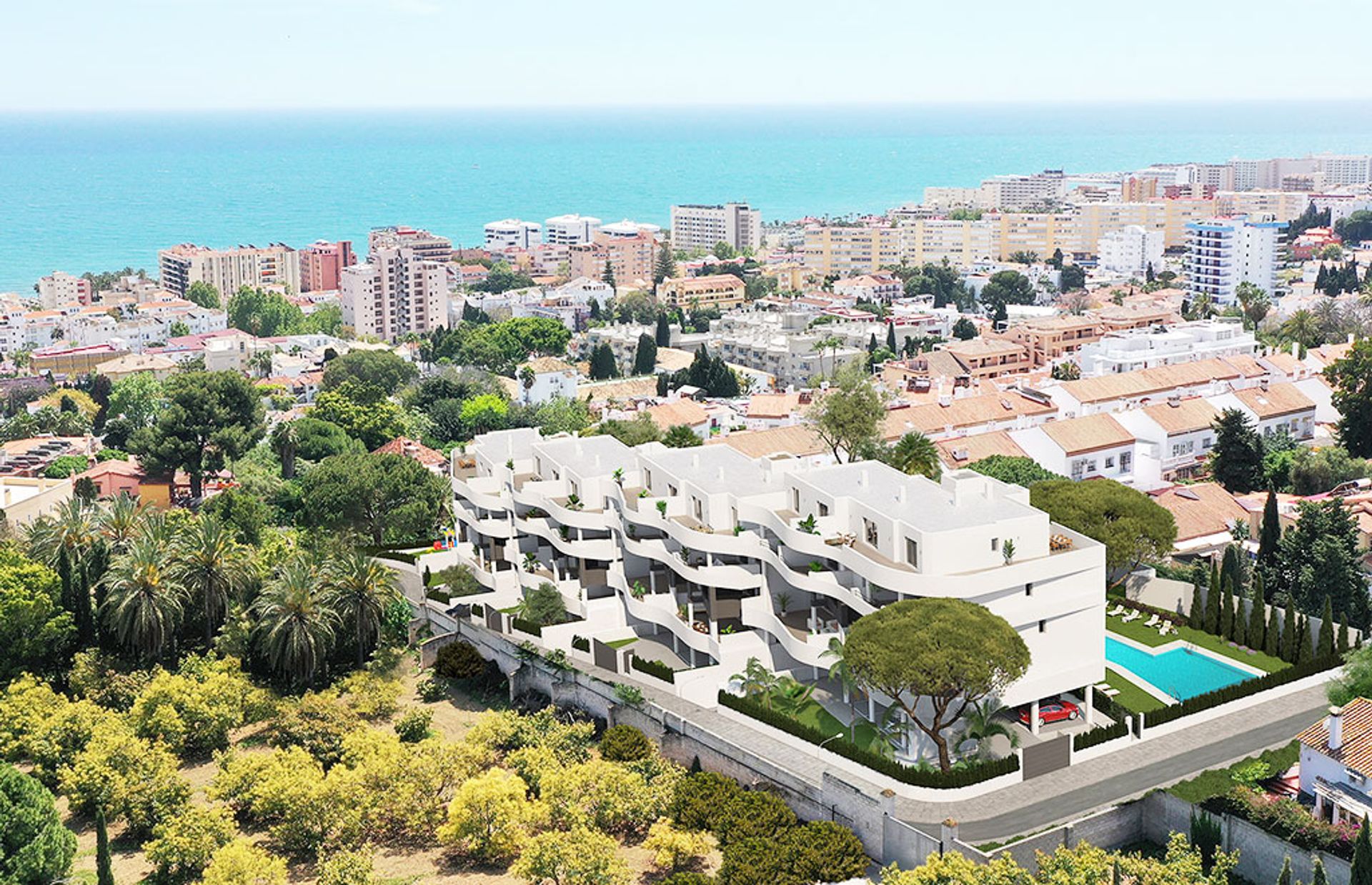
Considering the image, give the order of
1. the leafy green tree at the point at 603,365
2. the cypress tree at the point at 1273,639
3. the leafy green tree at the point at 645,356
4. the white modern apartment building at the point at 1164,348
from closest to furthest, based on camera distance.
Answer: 1. the cypress tree at the point at 1273,639
2. the white modern apartment building at the point at 1164,348
3. the leafy green tree at the point at 603,365
4. the leafy green tree at the point at 645,356

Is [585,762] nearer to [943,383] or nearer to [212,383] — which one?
[212,383]

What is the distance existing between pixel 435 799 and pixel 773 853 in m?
8.65

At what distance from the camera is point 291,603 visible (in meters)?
41.3

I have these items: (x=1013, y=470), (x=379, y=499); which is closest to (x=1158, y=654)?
(x=1013, y=470)

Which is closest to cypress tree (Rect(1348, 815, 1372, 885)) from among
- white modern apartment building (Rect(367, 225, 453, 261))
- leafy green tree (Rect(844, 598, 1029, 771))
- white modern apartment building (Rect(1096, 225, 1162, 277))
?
leafy green tree (Rect(844, 598, 1029, 771))

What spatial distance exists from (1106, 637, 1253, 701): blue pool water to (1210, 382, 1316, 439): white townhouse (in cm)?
2990

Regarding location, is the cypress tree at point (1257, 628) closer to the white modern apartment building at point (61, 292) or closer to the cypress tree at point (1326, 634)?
the cypress tree at point (1326, 634)

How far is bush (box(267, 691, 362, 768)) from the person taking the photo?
1495 inches

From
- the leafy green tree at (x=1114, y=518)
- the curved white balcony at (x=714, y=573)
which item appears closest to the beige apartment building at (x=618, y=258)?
the leafy green tree at (x=1114, y=518)

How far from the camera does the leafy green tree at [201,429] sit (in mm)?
71312

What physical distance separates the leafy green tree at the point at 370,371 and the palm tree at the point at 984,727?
68.7 metres

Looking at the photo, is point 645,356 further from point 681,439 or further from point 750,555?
point 750,555

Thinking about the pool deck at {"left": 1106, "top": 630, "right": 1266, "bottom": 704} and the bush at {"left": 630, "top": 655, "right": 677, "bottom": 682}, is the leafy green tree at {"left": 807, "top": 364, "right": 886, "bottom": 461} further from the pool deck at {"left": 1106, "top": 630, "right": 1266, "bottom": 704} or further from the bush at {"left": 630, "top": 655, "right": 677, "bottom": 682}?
the bush at {"left": 630, "top": 655, "right": 677, "bottom": 682}

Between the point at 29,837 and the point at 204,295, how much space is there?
129687 millimetres
